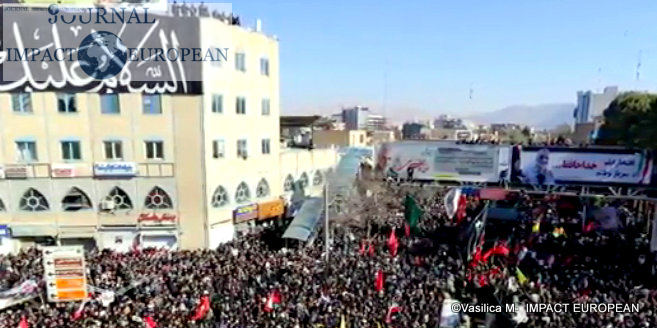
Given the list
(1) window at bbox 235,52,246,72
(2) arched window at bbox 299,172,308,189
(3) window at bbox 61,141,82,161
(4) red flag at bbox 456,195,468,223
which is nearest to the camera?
(3) window at bbox 61,141,82,161

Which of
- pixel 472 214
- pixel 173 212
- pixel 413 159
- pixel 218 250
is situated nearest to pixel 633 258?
pixel 472 214

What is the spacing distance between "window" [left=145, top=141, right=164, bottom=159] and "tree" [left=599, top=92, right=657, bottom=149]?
84.3 ft

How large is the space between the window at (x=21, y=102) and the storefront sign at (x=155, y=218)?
7592 millimetres

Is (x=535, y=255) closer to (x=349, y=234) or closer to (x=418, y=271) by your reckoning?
(x=418, y=271)

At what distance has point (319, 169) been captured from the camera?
3844cm

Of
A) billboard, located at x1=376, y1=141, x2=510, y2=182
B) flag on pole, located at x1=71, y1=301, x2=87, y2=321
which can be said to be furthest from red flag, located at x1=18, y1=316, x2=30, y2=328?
billboard, located at x1=376, y1=141, x2=510, y2=182

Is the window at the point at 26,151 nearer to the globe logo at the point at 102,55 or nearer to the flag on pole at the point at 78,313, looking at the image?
the globe logo at the point at 102,55

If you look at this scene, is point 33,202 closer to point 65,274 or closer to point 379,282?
point 65,274

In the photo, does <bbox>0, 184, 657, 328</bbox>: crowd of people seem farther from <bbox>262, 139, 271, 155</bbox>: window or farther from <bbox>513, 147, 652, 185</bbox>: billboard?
<bbox>262, 139, 271, 155</bbox>: window

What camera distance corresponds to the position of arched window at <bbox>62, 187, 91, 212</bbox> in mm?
25734

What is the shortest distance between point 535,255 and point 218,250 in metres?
15.2

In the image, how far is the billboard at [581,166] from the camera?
88.3 feet

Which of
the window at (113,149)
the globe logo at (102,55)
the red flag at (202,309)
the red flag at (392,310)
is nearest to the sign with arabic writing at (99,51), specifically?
the globe logo at (102,55)

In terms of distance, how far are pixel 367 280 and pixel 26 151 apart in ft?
60.9
